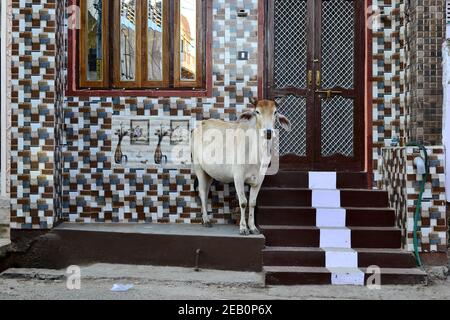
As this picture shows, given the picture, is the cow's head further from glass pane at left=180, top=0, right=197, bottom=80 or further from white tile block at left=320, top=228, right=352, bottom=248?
glass pane at left=180, top=0, right=197, bottom=80

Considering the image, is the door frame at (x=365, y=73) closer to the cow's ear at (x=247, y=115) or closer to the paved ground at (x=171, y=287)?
the cow's ear at (x=247, y=115)

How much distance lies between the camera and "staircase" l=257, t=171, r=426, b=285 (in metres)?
5.89

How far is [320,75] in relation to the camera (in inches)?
291

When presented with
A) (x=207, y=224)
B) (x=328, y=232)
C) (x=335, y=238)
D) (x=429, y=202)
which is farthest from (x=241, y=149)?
(x=429, y=202)

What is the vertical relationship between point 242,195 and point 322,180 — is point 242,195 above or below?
below

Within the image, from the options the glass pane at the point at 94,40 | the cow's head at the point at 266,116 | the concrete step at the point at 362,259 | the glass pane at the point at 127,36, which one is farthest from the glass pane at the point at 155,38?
the concrete step at the point at 362,259

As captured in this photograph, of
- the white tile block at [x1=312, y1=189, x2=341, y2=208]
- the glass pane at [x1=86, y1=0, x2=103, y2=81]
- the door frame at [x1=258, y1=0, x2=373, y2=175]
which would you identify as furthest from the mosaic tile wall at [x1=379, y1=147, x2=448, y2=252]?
the glass pane at [x1=86, y1=0, x2=103, y2=81]

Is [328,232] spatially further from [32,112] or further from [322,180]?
[32,112]

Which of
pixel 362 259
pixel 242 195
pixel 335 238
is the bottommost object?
pixel 362 259

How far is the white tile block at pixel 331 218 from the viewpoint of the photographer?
21.7ft

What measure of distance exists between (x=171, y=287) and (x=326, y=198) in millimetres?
2190

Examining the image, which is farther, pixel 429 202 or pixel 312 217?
pixel 312 217

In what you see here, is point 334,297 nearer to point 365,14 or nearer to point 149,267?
point 149,267

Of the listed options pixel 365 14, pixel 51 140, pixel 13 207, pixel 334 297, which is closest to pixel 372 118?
pixel 365 14
